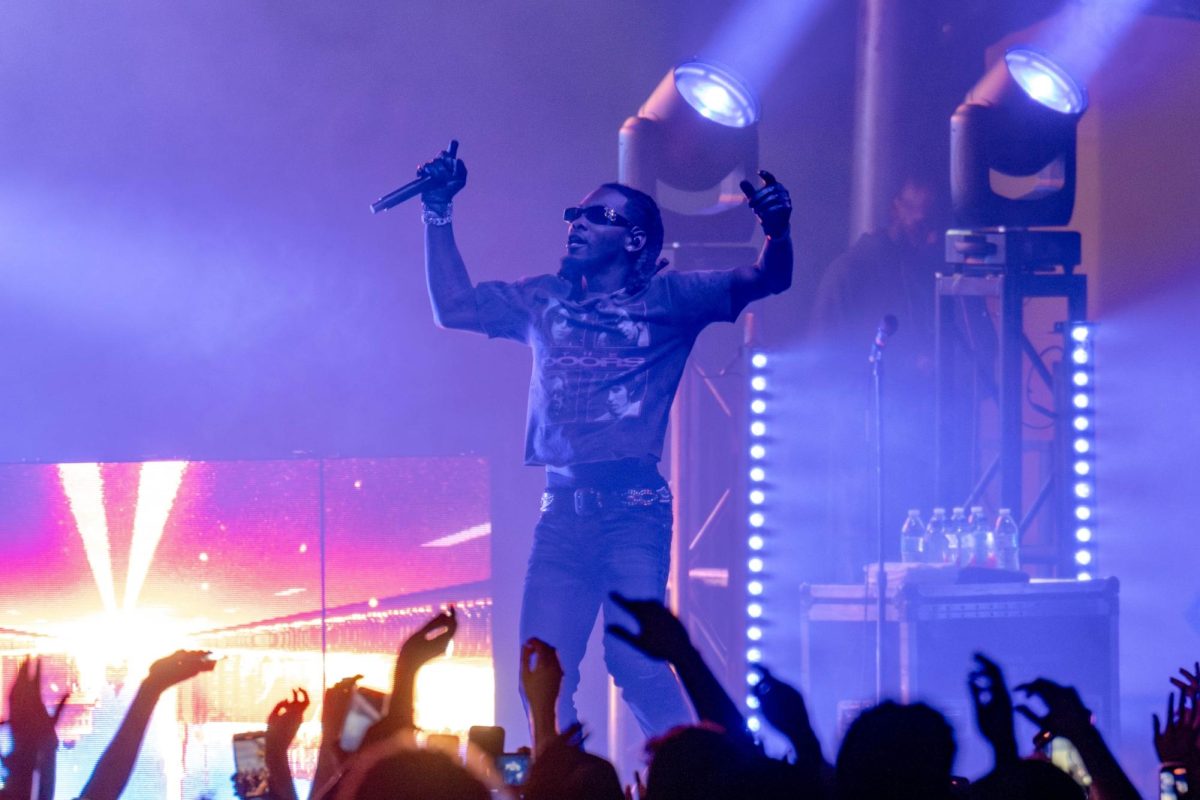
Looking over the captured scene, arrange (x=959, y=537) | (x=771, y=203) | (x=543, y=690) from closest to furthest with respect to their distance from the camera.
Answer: (x=543, y=690) < (x=771, y=203) < (x=959, y=537)

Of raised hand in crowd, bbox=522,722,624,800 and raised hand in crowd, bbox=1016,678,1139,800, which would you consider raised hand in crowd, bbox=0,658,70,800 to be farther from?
raised hand in crowd, bbox=1016,678,1139,800

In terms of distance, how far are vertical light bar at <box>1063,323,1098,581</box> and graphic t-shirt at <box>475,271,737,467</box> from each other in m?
2.69

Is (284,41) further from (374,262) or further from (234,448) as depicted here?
(234,448)

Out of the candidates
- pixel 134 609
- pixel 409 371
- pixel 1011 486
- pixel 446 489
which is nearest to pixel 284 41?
pixel 409 371

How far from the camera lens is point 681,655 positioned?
7.99 feet

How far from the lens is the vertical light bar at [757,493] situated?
245 inches

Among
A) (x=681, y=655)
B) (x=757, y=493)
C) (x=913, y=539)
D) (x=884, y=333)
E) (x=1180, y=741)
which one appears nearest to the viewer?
(x=681, y=655)

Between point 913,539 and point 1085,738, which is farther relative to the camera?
point 913,539

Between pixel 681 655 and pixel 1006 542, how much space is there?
4.18 metres

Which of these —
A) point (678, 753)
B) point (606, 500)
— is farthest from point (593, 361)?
point (678, 753)

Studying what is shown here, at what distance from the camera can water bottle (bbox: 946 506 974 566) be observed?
6.42m

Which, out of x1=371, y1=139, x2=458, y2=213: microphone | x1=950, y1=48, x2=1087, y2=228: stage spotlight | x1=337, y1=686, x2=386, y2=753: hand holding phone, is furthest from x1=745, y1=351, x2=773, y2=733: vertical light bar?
x1=337, y1=686, x2=386, y2=753: hand holding phone

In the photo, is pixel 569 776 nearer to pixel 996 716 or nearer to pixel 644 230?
pixel 996 716

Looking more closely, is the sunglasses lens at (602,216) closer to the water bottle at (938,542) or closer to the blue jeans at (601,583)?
the blue jeans at (601,583)
